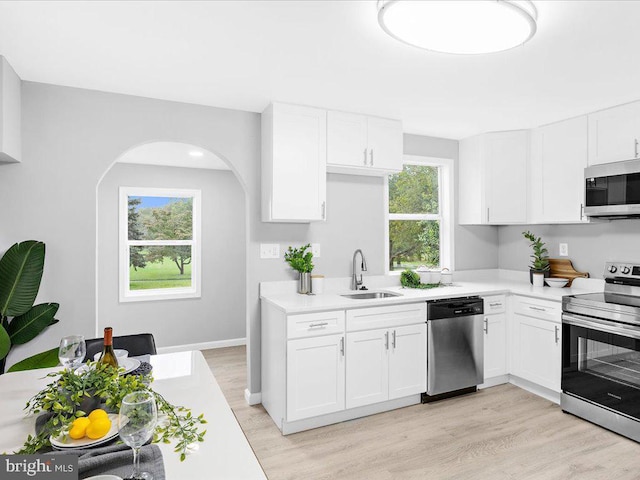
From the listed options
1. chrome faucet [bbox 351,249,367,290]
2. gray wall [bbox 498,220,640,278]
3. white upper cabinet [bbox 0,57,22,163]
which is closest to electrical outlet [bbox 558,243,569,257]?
gray wall [bbox 498,220,640,278]

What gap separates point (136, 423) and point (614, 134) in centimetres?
383

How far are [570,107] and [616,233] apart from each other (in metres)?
1.19

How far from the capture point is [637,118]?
302cm

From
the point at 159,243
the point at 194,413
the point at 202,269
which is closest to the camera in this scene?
the point at 194,413

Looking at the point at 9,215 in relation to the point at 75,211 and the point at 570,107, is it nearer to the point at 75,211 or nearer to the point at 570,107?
the point at 75,211

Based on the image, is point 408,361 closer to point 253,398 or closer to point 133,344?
point 253,398

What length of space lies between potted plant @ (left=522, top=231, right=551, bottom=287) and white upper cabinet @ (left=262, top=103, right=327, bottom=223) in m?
2.28

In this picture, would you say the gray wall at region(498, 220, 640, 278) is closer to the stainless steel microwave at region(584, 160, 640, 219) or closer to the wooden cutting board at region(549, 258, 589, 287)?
the wooden cutting board at region(549, 258, 589, 287)

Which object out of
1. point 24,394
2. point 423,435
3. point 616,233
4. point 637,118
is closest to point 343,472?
point 423,435

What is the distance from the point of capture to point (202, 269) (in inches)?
203

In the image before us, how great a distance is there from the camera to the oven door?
8.86 ft

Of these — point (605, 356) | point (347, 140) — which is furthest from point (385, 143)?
point (605, 356)

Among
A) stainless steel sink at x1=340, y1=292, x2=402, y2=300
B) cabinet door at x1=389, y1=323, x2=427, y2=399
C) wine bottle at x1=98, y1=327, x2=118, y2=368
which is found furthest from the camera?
stainless steel sink at x1=340, y1=292, x2=402, y2=300

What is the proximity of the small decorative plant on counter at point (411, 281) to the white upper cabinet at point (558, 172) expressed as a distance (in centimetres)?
124
